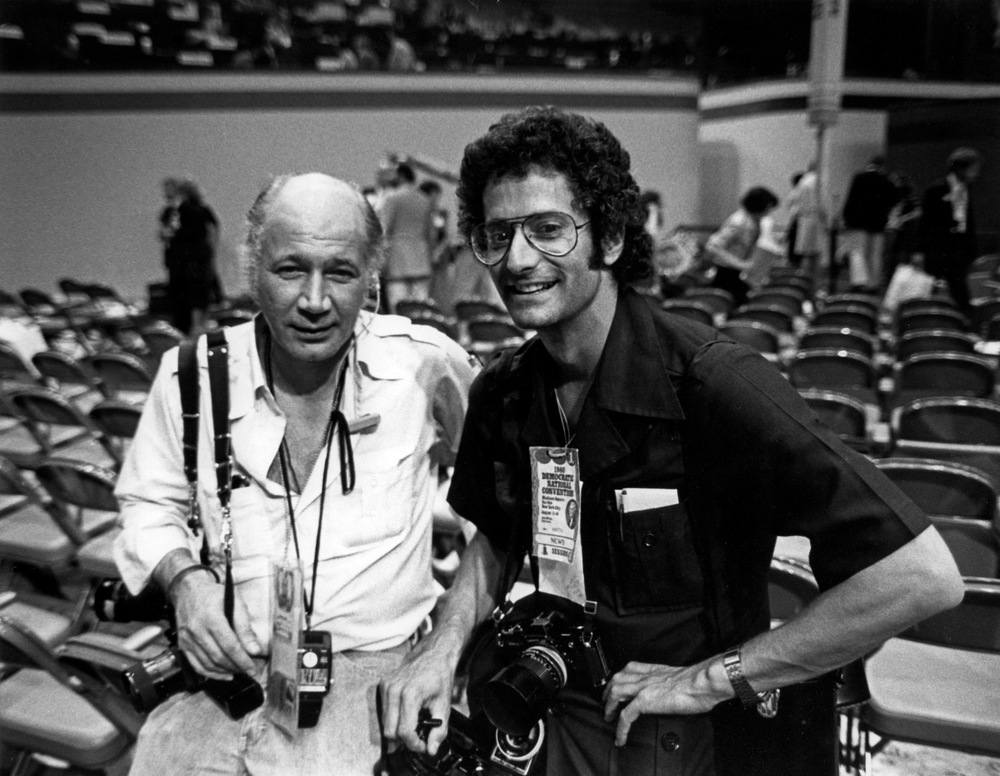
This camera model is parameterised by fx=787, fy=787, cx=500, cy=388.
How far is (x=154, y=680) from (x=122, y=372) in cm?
385

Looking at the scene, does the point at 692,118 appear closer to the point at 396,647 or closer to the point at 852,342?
the point at 852,342

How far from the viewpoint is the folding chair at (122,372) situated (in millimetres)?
4801

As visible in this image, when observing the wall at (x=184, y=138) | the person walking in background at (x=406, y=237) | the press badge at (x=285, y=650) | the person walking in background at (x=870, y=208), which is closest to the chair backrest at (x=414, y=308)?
the person walking in background at (x=406, y=237)

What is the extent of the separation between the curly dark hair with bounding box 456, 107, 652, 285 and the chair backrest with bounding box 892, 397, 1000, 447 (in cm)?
256

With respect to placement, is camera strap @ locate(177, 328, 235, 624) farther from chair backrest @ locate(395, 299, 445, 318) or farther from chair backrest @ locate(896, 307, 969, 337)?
chair backrest @ locate(896, 307, 969, 337)

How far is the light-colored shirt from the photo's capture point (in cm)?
175

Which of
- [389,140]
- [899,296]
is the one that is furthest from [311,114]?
[899,296]

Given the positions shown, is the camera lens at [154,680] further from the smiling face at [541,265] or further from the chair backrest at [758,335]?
the chair backrest at [758,335]

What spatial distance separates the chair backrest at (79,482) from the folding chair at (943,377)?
155 inches

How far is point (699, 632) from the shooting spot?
1362mm

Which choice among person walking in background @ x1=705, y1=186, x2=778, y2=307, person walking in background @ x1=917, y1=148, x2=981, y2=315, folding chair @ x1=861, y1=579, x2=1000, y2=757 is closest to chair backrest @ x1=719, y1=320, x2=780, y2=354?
person walking in background @ x1=705, y1=186, x2=778, y2=307

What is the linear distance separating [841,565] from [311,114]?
13.3m

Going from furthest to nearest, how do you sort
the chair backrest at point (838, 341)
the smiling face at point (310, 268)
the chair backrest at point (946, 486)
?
the chair backrest at point (838, 341)
the chair backrest at point (946, 486)
the smiling face at point (310, 268)

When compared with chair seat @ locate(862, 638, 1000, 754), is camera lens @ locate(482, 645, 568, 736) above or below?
above
